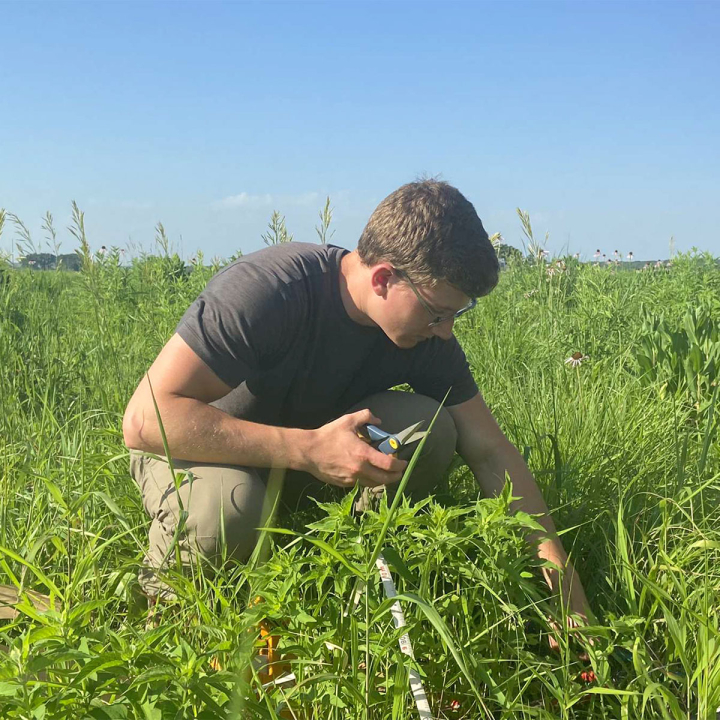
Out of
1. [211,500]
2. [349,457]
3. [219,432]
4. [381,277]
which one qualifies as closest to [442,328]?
[381,277]

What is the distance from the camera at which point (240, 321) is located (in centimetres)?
208

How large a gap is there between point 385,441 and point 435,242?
59 cm

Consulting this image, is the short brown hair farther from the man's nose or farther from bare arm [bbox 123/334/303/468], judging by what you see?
bare arm [bbox 123/334/303/468]

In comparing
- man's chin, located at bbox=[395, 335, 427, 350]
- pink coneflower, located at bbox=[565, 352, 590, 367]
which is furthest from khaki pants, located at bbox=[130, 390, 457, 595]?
pink coneflower, located at bbox=[565, 352, 590, 367]

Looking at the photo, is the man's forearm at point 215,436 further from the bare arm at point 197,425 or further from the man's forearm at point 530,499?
the man's forearm at point 530,499

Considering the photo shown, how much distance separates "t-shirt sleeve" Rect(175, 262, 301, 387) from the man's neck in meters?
0.19

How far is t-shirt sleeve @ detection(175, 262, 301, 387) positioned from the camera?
2039mm

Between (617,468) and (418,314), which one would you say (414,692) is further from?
(617,468)

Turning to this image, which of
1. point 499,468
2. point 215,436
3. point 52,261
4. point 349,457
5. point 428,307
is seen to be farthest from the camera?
point 52,261

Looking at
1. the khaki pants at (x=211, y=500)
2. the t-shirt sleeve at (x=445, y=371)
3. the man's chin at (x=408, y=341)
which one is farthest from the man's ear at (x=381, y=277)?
the khaki pants at (x=211, y=500)

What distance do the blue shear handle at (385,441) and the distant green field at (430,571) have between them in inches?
8.9

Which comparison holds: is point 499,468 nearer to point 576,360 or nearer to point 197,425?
point 197,425

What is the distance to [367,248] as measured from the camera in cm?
222

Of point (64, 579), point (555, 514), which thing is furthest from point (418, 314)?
point (64, 579)
